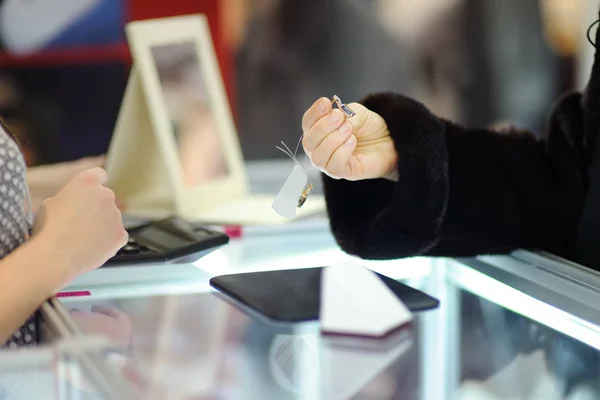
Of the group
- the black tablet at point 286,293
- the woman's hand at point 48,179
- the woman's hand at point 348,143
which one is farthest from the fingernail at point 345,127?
the woman's hand at point 48,179

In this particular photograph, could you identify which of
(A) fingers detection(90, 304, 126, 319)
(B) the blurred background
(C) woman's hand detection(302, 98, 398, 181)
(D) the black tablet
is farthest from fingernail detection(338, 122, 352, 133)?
(B) the blurred background

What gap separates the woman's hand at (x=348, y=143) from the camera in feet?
2.55

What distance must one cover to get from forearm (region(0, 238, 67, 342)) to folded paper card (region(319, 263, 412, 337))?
0.74ft

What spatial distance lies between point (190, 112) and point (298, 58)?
113cm

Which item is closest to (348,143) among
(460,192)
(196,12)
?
(460,192)

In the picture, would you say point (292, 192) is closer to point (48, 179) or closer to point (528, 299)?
point (528, 299)

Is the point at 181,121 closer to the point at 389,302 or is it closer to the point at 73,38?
the point at 389,302

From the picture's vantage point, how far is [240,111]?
2344mm

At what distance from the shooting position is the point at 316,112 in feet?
2.59

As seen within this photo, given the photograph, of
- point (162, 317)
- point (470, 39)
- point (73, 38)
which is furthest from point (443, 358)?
point (470, 39)

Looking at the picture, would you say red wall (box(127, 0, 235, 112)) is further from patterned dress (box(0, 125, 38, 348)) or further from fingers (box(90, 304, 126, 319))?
fingers (box(90, 304, 126, 319))

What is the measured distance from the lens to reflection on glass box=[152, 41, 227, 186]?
1240 millimetres

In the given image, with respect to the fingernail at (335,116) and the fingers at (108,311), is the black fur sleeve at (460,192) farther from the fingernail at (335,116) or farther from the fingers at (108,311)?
the fingers at (108,311)

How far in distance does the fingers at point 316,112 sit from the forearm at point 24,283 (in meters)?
0.28
